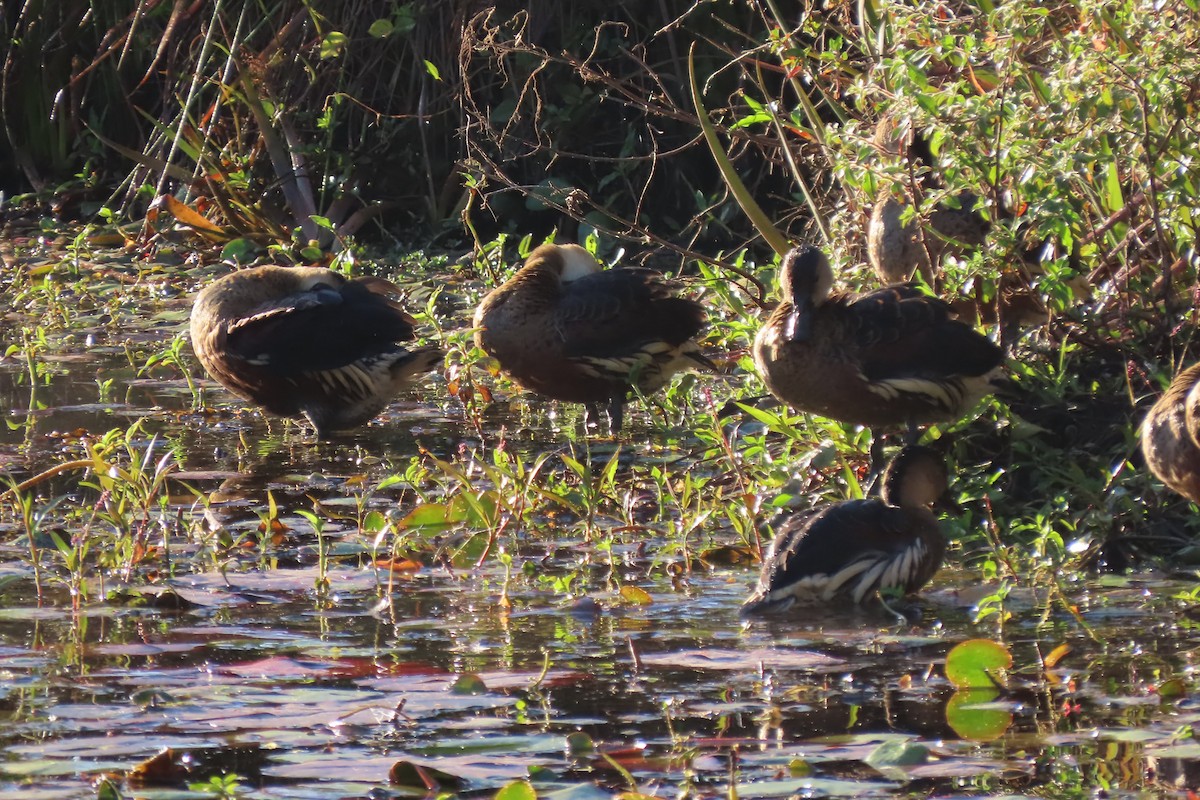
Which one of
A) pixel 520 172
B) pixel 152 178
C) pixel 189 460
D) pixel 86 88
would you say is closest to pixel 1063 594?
pixel 189 460

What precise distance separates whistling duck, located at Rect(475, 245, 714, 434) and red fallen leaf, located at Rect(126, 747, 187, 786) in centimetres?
413

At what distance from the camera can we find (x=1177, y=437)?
5289 mm

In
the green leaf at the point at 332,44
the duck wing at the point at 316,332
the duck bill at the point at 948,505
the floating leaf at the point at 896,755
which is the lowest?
the floating leaf at the point at 896,755

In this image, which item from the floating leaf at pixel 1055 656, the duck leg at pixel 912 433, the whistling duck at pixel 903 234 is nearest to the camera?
the floating leaf at pixel 1055 656

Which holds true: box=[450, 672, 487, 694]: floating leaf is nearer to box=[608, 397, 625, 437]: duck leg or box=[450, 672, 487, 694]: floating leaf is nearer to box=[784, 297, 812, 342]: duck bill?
box=[784, 297, 812, 342]: duck bill

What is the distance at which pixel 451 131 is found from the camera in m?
11.7

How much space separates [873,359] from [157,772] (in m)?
3.31

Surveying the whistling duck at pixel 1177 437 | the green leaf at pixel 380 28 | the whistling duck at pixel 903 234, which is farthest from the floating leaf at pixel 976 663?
the green leaf at pixel 380 28

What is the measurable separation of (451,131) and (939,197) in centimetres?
619

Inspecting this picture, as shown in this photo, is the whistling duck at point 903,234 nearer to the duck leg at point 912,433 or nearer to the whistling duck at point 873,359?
the whistling duck at point 873,359

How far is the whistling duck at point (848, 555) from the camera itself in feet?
17.0

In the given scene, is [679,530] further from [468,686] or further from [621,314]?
[621,314]

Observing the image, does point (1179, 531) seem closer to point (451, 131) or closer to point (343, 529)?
point (343, 529)

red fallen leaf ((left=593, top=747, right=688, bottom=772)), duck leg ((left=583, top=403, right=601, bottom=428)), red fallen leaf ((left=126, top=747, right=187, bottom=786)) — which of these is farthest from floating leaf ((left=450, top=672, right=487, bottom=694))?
duck leg ((left=583, top=403, right=601, bottom=428))
